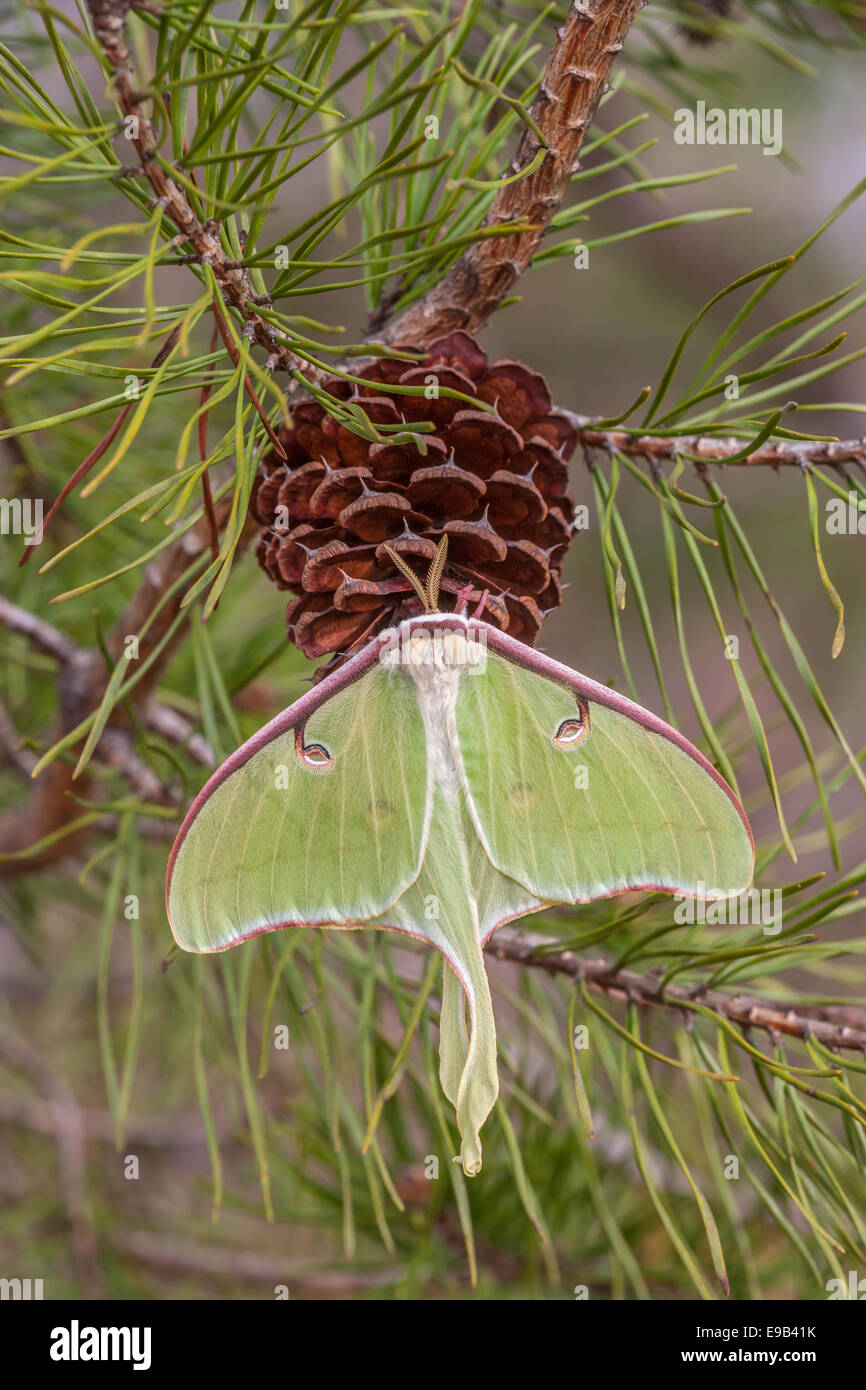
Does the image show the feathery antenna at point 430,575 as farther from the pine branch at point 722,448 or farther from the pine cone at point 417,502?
the pine branch at point 722,448

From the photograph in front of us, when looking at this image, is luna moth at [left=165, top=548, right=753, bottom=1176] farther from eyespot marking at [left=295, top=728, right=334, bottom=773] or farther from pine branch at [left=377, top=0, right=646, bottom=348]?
pine branch at [left=377, top=0, right=646, bottom=348]

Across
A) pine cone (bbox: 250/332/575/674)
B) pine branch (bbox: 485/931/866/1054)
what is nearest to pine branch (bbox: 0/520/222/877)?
pine cone (bbox: 250/332/575/674)

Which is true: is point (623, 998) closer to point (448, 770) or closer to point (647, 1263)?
point (448, 770)

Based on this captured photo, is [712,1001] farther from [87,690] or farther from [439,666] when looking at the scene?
[87,690]

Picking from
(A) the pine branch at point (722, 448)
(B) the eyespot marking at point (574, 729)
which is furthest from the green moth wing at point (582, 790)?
(A) the pine branch at point (722, 448)

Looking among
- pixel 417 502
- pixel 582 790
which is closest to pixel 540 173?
pixel 417 502

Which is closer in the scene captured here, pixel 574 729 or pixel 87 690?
pixel 574 729

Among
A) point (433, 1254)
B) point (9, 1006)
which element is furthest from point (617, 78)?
point (9, 1006)
